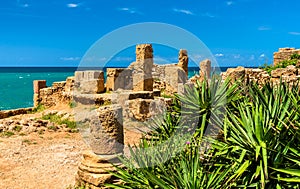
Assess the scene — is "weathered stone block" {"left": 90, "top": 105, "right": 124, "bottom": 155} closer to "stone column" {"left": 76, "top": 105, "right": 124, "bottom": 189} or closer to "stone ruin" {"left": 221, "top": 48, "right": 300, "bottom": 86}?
"stone column" {"left": 76, "top": 105, "right": 124, "bottom": 189}

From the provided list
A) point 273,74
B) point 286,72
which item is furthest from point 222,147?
point 273,74

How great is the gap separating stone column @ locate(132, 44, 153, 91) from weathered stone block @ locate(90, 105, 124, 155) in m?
8.97

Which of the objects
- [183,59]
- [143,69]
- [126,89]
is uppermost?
[183,59]

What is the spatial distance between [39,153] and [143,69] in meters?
7.85

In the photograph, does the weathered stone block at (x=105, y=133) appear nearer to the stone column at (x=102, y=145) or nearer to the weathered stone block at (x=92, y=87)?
the stone column at (x=102, y=145)

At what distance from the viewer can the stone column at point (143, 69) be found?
51.9 ft

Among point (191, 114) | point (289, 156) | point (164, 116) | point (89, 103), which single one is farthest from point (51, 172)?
point (89, 103)

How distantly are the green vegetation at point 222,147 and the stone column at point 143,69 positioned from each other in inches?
385

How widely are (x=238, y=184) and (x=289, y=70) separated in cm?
1105

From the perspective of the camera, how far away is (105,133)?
6.66 meters

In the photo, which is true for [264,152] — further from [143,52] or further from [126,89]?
[126,89]

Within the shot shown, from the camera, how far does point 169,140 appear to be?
18.5 feet

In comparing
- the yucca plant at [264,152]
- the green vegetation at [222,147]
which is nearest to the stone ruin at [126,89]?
the green vegetation at [222,147]

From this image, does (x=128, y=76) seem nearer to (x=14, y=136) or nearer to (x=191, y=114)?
(x=14, y=136)
